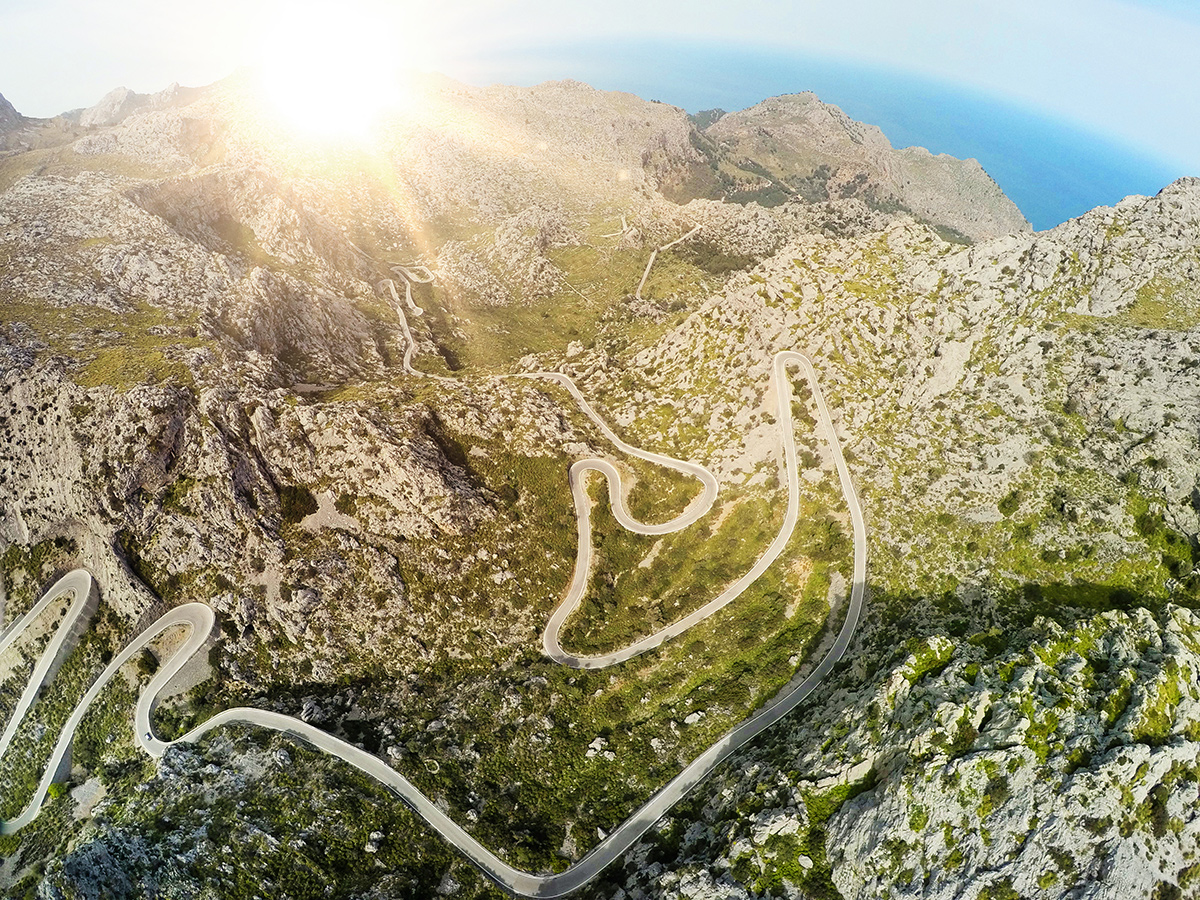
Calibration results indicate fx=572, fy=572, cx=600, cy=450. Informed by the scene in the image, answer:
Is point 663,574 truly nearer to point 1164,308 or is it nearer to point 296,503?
point 296,503

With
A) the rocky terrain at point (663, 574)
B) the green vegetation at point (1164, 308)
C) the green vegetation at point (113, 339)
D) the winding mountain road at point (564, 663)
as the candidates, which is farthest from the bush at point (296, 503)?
the green vegetation at point (1164, 308)

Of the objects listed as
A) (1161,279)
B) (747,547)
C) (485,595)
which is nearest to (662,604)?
(747,547)

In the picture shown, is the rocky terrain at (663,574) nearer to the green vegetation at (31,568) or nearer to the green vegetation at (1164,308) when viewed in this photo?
the green vegetation at (31,568)

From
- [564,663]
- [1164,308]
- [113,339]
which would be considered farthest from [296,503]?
[1164,308]

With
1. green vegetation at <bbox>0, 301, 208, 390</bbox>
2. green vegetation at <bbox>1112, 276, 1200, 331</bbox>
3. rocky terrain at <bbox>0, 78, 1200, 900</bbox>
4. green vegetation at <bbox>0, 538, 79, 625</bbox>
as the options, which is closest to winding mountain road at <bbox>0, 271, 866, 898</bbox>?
rocky terrain at <bbox>0, 78, 1200, 900</bbox>

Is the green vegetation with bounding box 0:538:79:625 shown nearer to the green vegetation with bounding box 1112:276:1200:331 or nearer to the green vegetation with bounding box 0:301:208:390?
the green vegetation with bounding box 0:301:208:390
